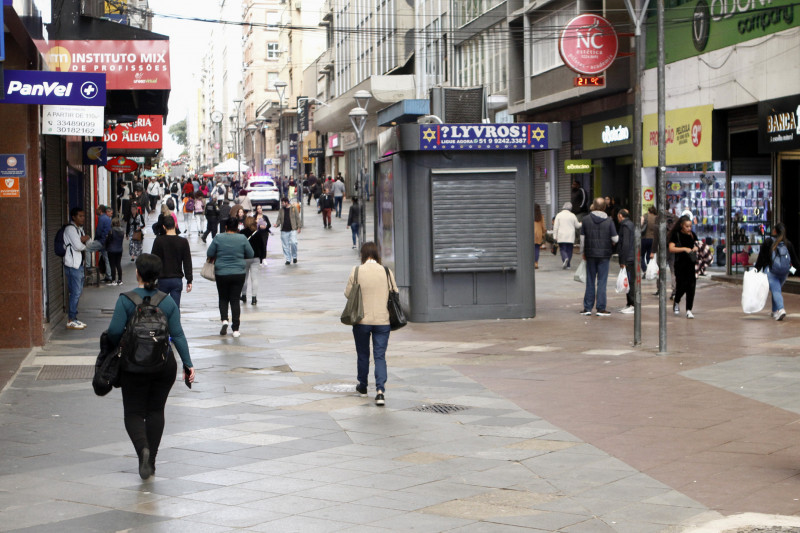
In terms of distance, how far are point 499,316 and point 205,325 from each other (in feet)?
16.0

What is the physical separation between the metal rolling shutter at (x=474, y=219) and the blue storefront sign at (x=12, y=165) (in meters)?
6.34

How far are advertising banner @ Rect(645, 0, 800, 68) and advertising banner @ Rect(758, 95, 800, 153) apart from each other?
1.54 meters

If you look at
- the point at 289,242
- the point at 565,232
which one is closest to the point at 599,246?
the point at 565,232

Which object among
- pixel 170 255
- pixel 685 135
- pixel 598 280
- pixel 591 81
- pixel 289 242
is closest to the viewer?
pixel 170 255

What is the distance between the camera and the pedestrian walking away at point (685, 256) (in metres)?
17.8

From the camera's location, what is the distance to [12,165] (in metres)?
14.1

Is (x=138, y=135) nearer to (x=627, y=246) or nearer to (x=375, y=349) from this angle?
(x=627, y=246)

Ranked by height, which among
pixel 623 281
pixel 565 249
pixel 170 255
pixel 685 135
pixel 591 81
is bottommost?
pixel 623 281

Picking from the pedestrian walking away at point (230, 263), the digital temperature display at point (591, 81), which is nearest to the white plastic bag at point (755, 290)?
the pedestrian walking away at point (230, 263)

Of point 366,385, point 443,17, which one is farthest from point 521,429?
point 443,17

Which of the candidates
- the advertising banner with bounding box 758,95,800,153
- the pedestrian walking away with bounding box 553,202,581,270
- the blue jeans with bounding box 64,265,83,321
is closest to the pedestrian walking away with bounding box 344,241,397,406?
the blue jeans with bounding box 64,265,83,321

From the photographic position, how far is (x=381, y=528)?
6469 mm

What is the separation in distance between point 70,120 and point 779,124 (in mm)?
13843

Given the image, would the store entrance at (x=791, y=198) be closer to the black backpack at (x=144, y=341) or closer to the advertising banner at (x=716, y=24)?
the advertising banner at (x=716, y=24)
